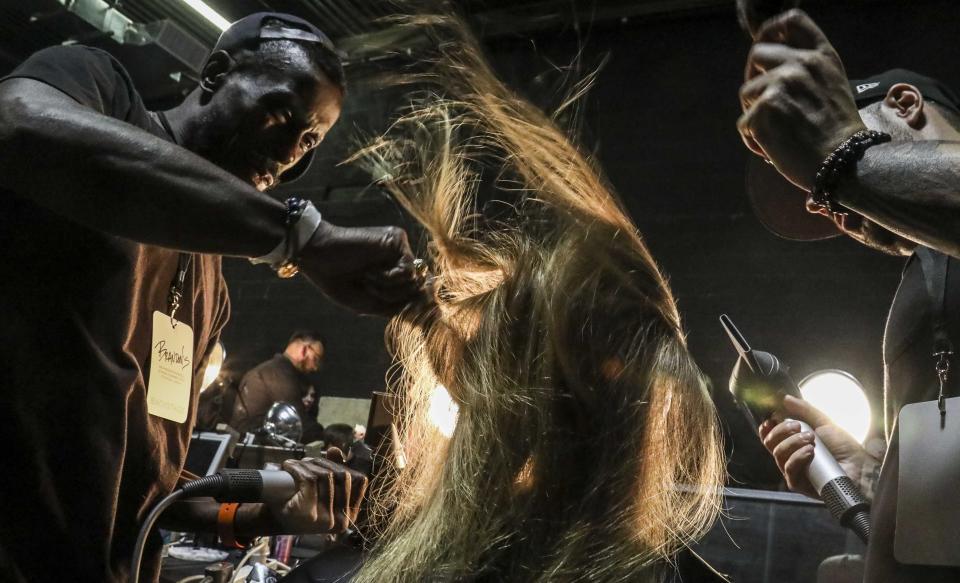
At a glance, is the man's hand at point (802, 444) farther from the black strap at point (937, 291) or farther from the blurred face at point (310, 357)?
the blurred face at point (310, 357)

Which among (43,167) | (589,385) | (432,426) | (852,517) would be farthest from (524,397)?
(852,517)

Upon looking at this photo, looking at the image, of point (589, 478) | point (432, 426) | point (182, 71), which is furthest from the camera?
point (182, 71)

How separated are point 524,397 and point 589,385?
63mm

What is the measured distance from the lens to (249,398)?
14.0 ft

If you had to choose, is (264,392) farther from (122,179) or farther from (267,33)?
(122,179)

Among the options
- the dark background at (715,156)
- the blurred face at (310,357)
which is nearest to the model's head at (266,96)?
the dark background at (715,156)

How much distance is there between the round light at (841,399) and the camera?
2.83 m

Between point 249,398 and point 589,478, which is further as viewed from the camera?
point 249,398

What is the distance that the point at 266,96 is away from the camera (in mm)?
1143

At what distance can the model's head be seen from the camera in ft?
3.76

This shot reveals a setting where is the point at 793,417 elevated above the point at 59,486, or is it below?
above

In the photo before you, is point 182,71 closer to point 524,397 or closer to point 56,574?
point 56,574

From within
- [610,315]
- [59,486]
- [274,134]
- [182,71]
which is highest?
[182,71]

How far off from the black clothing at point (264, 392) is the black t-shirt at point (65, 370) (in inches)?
127
